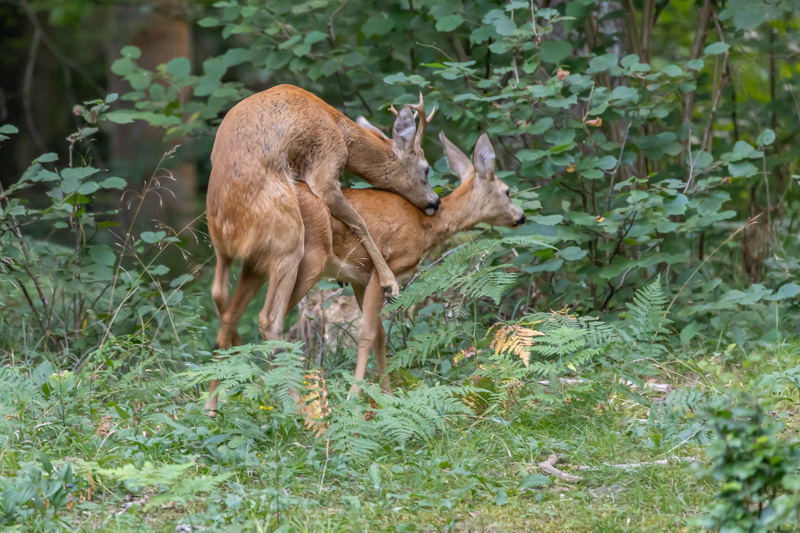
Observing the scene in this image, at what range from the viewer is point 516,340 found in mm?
5223

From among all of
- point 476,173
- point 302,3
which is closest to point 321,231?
point 476,173

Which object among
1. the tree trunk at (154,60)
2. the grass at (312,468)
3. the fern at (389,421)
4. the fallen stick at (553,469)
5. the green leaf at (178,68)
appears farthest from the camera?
the tree trunk at (154,60)

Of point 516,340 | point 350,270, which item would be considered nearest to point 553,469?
point 516,340

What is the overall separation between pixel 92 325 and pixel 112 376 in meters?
0.87

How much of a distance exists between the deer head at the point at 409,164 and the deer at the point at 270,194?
0.48 metres

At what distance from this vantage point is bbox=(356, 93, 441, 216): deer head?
624cm

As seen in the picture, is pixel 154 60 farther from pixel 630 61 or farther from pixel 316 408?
pixel 316 408

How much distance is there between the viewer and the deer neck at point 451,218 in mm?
6484

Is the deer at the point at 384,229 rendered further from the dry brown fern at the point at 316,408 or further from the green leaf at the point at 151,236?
the green leaf at the point at 151,236

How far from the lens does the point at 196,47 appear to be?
13.9 meters

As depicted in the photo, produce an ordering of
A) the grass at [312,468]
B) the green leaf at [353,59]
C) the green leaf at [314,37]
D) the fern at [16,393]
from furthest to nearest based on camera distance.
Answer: the green leaf at [353,59] → the green leaf at [314,37] → the fern at [16,393] → the grass at [312,468]

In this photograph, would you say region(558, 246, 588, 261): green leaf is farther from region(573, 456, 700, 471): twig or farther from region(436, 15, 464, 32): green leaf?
region(573, 456, 700, 471): twig

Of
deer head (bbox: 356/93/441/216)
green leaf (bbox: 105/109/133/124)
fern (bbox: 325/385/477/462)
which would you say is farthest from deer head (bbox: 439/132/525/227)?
green leaf (bbox: 105/109/133/124)

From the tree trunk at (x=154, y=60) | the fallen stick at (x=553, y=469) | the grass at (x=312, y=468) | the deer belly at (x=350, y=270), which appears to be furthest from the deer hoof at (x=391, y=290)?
the tree trunk at (x=154, y=60)
